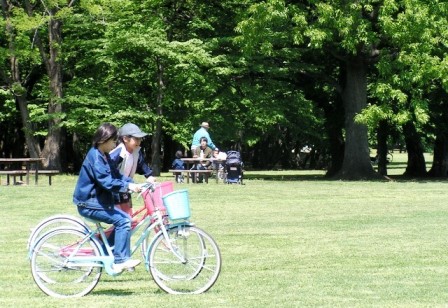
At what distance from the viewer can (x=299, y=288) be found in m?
10.8

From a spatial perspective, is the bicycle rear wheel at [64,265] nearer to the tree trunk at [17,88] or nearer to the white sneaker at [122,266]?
the white sneaker at [122,266]

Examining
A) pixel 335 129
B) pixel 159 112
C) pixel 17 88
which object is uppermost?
pixel 17 88

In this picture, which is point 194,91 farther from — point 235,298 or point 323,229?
point 235,298

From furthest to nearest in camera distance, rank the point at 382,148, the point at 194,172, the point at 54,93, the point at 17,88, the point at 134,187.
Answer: the point at 382,148 → the point at 17,88 → the point at 54,93 → the point at 194,172 → the point at 134,187

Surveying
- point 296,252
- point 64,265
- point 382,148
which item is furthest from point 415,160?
point 64,265

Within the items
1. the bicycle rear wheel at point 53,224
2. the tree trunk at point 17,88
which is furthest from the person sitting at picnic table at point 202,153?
the bicycle rear wheel at point 53,224

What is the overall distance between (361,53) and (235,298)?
Result: 28.6 m

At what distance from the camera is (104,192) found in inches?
408

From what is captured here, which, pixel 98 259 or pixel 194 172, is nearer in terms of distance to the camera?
pixel 98 259

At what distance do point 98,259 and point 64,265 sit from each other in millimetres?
332

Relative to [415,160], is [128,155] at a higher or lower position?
lower

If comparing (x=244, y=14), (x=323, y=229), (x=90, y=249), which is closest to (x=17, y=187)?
(x=244, y=14)

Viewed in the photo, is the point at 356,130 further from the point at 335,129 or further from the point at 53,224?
the point at 53,224

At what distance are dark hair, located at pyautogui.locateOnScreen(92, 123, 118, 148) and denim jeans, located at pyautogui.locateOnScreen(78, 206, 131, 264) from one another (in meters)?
0.64
